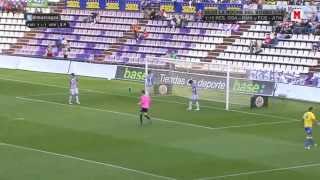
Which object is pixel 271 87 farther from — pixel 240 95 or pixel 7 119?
pixel 7 119

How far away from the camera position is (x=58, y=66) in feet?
200

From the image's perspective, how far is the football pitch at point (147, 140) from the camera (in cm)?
2438

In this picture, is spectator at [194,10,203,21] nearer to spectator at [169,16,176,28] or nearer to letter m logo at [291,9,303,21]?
spectator at [169,16,176,28]

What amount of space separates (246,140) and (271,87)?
12244 mm

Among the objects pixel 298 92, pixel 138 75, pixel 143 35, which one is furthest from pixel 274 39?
pixel 143 35

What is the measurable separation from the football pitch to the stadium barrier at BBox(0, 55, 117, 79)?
35.7ft

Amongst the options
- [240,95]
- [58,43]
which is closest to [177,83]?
[240,95]

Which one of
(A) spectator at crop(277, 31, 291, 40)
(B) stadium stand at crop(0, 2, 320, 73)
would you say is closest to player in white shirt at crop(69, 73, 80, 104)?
(B) stadium stand at crop(0, 2, 320, 73)

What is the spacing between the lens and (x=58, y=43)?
68.4m

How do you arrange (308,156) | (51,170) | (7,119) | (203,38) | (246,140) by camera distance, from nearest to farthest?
1. (51,170)
2. (308,156)
3. (246,140)
4. (7,119)
5. (203,38)

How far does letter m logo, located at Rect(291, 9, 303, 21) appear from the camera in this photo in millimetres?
55844

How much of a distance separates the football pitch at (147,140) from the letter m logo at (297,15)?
40.2ft

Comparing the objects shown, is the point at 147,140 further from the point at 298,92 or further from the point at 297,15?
the point at 297,15

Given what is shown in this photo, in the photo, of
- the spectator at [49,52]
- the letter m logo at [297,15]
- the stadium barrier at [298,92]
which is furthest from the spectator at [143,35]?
the stadium barrier at [298,92]
